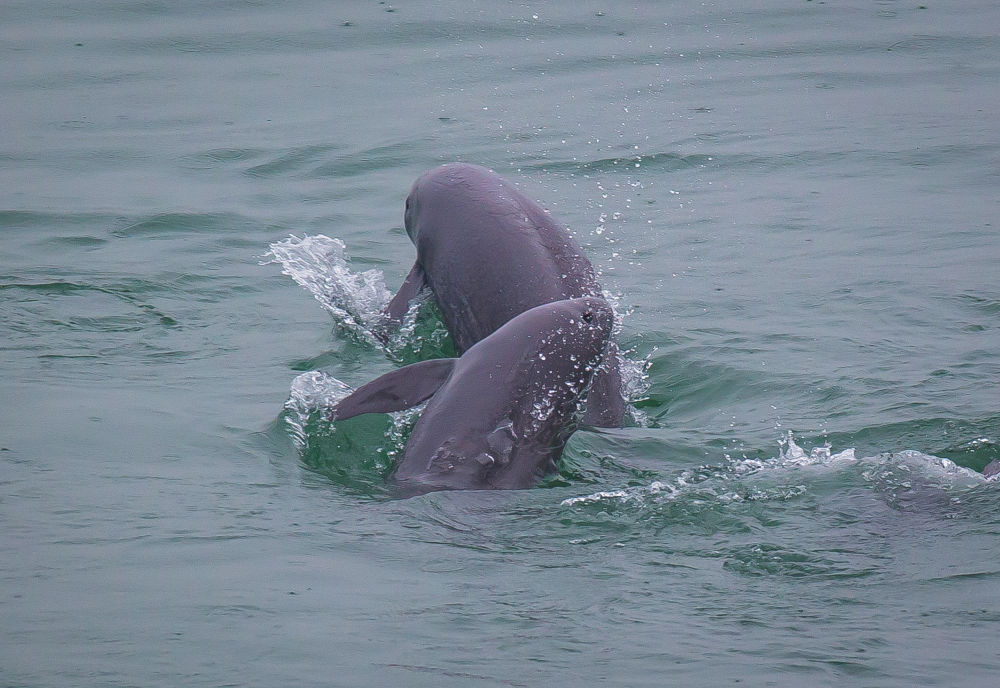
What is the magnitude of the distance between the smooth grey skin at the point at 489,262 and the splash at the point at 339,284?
30 cm

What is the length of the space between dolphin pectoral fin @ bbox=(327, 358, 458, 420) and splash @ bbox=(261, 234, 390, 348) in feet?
7.16

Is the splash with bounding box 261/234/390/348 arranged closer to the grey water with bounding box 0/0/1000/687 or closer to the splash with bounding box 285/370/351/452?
the grey water with bounding box 0/0/1000/687

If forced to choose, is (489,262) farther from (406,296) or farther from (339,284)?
(339,284)

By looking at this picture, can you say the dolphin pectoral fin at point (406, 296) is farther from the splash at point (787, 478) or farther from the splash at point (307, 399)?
the splash at point (787, 478)

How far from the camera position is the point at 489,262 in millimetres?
8906

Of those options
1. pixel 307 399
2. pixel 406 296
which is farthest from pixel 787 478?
pixel 406 296

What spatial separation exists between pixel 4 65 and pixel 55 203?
5.77 metres

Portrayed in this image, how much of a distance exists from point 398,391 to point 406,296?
232cm

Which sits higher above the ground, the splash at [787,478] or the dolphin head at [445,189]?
the dolphin head at [445,189]

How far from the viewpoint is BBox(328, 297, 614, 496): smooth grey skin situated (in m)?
6.75

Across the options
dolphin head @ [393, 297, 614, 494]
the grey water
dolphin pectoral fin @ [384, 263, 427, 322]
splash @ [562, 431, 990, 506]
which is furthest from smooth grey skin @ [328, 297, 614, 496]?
dolphin pectoral fin @ [384, 263, 427, 322]

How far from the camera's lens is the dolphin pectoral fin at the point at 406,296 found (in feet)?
31.0

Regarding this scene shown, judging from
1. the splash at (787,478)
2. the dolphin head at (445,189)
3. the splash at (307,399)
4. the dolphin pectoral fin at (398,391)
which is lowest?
the splash at (307,399)

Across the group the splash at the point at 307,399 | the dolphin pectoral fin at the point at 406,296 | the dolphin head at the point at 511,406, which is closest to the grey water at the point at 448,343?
the splash at the point at 307,399
